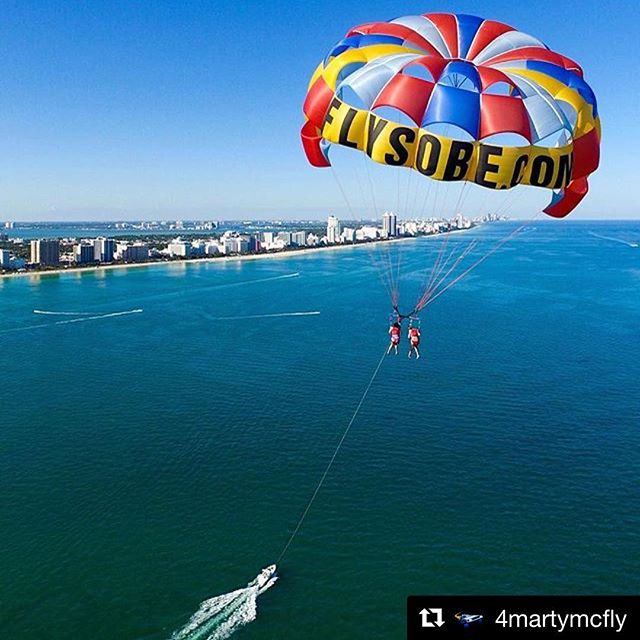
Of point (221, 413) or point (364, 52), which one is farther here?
point (221, 413)

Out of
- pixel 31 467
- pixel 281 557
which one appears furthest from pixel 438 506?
pixel 31 467

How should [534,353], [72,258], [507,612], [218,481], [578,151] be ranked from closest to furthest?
1. [507,612]
2. [578,151]
3. [218,481]
4. [534,353]
5. [72,258]

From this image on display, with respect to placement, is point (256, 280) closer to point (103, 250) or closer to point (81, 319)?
point (81, 319)

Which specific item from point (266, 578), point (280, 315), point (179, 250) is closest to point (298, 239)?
point (179, 250)

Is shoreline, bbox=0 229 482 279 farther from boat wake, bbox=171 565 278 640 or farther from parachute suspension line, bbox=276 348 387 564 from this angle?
boat wake, bbox=171 565 278 640

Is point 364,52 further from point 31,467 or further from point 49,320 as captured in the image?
point 49,320

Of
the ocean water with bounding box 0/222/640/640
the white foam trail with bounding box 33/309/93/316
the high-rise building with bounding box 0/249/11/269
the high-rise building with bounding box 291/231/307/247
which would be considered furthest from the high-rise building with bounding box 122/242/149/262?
the ocean water with bounding box 0/222/640/640

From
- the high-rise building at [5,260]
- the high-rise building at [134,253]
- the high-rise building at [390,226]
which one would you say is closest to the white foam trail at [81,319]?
the high-rise building at [5,260]

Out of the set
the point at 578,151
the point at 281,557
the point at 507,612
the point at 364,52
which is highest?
the point at 364,52
